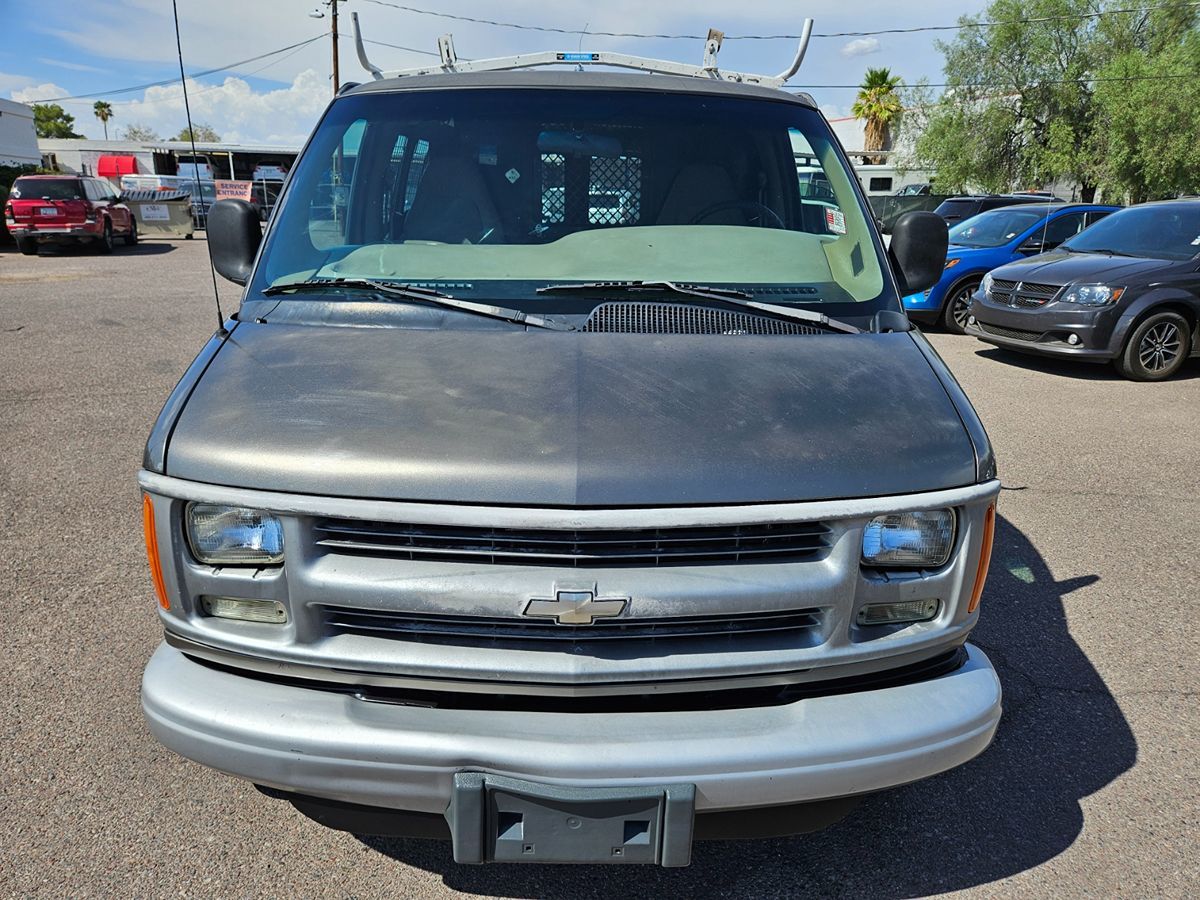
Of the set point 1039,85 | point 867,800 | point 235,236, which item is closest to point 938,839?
point 867,800

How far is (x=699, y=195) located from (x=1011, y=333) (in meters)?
7.64

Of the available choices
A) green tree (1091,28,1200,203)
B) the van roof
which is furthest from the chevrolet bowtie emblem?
green tree (1091,28,1200,203)

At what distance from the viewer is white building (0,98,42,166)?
4328 cm

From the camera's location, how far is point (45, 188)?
20781 millimetres

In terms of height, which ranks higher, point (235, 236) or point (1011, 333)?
point (235, 236)

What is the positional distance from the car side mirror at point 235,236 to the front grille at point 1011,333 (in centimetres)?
856

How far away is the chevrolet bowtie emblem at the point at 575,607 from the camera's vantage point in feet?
6.43

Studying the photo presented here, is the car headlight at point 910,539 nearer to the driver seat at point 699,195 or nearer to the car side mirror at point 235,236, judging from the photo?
the driver seat at point 699,195

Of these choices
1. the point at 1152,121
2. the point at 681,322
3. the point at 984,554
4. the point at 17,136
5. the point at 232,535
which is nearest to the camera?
the point at 232,535

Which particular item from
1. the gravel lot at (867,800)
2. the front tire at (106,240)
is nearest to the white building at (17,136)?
the front tire at (106,240)

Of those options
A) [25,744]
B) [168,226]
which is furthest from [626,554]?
[168,226]

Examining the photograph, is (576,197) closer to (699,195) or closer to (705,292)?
(699,195)

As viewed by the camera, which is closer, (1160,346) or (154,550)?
(154,550)

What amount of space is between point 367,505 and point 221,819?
1367 millimetres
